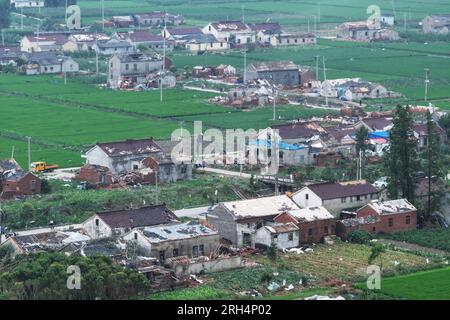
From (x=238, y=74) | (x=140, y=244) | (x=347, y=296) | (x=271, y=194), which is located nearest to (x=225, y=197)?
(x=271, y=194)

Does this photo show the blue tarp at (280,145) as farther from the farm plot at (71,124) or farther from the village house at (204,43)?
the village house at (204,43)

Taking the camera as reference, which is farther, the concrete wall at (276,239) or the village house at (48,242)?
the concrete wall at (276,239)

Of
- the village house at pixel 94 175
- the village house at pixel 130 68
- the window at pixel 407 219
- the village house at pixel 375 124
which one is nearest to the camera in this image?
the window at pixel 407 219

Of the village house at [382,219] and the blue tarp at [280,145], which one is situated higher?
the blue tarp at [280,145]

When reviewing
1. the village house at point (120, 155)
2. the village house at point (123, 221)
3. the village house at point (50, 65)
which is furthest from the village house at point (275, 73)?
the village house at point (123, 221)

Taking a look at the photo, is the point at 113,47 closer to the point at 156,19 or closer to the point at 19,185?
the point at 156,19

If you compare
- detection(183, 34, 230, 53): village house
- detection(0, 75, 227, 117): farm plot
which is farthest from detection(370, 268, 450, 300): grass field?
detection(183, 34, 230, 53): village house

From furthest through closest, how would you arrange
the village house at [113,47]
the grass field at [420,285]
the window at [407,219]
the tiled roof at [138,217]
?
the village house at [113,47] < the window at [407,219] < the tiled roof at [138,217] < the grass field at [420,285]

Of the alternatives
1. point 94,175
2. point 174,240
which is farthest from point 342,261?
point 94,175
